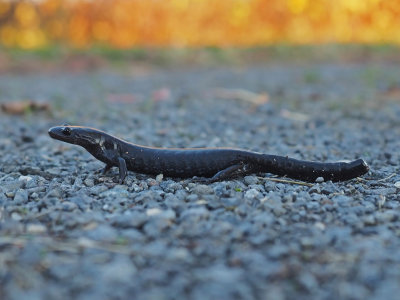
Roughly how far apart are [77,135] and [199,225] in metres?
1.90

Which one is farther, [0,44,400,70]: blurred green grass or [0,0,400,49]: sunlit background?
[0,0,400,49]: sunlit background

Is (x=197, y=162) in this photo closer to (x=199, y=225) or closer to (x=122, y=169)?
(x=122, y=169)

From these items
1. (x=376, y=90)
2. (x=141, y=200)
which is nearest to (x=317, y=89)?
(x=376, y=90)

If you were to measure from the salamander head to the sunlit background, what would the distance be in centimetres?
1345

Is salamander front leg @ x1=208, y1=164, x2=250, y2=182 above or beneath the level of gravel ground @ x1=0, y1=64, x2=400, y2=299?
above

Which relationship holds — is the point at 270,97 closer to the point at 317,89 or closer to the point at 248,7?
the point at 317,89

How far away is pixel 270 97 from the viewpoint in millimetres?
10219

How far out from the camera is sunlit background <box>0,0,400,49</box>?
18188 millimetres

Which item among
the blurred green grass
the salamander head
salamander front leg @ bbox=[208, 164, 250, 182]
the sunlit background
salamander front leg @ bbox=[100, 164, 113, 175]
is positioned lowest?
salamander front leg @ bbox=[100, 164, 113, 175]

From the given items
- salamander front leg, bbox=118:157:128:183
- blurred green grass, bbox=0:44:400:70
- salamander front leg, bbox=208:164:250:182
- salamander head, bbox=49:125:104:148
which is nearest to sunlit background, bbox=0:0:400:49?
blurred green grass, bbox=0:44:400:70

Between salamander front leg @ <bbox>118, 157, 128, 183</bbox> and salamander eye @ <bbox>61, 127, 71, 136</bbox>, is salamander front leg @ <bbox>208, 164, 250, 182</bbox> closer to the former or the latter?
salamander front leg @ <bbox>118, 157, 128, 183</bbox>

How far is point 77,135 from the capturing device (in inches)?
183

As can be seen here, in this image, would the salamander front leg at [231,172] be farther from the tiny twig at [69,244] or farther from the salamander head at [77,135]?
the tiny twig at [69,244]

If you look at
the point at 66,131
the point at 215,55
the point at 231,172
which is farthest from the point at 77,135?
the point at 215,55
